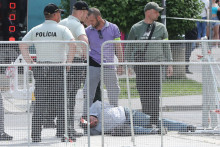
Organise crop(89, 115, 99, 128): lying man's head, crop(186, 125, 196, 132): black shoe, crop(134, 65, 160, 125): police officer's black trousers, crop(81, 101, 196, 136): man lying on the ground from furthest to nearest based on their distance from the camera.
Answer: crop(89, 115, 99, 128): lying man's head
crop(186, 125, 196, 132): black shoe
crop(81, 101, 196, 136): man lying on the ground
crop(134, 65, 160, 125): police officer's black trousers

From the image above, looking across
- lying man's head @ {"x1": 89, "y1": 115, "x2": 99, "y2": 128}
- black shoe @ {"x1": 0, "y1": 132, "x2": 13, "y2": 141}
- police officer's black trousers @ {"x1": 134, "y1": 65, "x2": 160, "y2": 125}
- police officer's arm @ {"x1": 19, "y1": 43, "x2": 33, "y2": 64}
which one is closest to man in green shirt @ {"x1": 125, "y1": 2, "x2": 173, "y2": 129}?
police officer's black trousers @ {"x1": 134, "y1": 65, "x2": 160, "y2": 125}

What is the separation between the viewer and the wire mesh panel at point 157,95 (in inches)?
286

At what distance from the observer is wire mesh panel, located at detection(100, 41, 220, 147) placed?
726 centimetres

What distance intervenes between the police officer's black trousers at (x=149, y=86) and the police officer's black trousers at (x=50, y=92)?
3.12 feet

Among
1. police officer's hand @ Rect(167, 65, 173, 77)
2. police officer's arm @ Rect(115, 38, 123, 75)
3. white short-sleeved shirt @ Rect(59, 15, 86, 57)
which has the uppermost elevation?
white short-sleeved shirt @ Rect(59, 15, 86, 57)

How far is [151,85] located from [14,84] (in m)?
1.68

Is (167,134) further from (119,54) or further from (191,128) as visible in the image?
(119,54)

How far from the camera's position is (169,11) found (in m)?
16.5

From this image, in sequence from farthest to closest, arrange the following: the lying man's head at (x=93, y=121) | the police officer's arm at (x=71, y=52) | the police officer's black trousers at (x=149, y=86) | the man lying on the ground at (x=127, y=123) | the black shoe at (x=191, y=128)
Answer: the lying man's head at (x=93, y=121) → the black shoe at (x=191, y=128) → the man lying on the ground at (x=127, y=123) → the police officer's arm at (x=71, y=52) → the police officer's black trousers at (x=149, y=86)

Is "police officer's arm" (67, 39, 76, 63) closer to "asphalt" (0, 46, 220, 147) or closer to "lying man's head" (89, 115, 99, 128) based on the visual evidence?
"asphalt" (0, 46, 220, 147)

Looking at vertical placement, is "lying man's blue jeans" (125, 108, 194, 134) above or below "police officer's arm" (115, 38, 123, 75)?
below

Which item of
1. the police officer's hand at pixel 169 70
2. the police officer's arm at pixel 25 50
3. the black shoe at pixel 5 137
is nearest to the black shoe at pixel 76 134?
the black shoe at pixel 5 137

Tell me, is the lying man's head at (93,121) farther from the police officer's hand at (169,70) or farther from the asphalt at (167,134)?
the police officer's hand at (169,70)

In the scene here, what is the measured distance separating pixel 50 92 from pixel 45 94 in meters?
0.08
